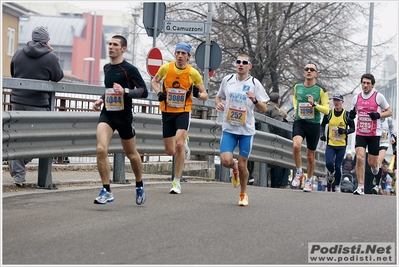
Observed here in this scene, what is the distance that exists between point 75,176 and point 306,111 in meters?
3.74

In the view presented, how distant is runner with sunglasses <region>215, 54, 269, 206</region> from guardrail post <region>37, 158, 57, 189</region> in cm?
223

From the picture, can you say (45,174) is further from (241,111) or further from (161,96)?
(241,111)

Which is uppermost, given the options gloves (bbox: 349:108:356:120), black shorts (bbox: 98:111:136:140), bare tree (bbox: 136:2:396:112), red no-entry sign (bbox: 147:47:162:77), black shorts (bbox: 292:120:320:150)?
bare tree (bbox: 136:2:396:112)

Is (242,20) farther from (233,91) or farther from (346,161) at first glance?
(233,91)

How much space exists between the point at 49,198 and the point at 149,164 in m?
6.42

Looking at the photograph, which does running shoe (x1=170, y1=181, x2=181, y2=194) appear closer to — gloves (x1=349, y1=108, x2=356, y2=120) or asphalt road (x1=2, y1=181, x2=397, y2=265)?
asphalt road (x1=2, y1=181, x2=397, y2=265)

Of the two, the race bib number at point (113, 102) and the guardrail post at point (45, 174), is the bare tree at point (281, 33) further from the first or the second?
the race bib number at point (113, 102)

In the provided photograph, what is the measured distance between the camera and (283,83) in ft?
109

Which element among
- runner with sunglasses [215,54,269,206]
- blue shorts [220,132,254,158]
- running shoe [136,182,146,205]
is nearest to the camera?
running shoe [136,182,146,205]

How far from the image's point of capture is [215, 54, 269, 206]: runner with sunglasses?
1167 cm

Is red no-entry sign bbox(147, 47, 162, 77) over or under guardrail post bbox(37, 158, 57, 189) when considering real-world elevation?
over

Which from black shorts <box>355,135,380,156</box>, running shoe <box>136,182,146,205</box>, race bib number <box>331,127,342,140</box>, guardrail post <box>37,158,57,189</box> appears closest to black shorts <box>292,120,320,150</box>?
black shorts <box>355,135,380,156</box>

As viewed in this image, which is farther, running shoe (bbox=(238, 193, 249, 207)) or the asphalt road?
running shoe (bbox=(238, 193, 249, 207))

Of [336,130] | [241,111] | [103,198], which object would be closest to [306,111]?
[336,130]
